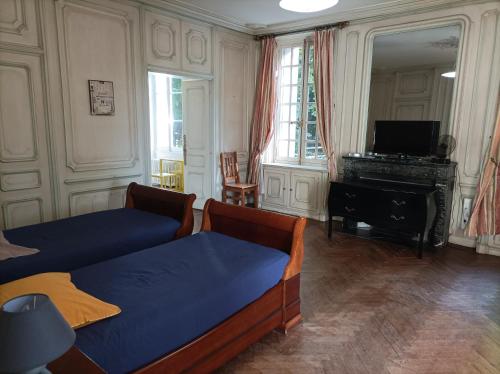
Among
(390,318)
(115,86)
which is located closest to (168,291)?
(390,318)

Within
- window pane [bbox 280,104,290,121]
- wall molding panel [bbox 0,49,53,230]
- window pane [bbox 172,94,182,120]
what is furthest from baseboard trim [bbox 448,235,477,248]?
window pane [bbox 172,94,182,120]

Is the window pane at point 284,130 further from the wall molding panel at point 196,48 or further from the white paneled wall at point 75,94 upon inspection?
the white paneled wall at point 75,94

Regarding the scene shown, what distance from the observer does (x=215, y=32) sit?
14.1 ft

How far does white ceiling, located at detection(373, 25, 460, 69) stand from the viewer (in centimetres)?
346

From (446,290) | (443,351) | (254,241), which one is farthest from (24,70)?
(446,290)

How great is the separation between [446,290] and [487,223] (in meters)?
1.06

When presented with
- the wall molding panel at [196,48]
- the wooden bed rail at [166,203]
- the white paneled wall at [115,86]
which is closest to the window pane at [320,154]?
Answer: the white paneled wall at [115,86]

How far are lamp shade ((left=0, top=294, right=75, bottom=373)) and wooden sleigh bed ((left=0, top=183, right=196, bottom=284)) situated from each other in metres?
1.24

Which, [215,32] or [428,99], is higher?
[215,32]

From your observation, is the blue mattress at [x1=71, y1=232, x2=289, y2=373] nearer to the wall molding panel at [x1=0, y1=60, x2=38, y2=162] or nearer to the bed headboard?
the bed headboard

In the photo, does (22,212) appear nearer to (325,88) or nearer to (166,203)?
(166,203)

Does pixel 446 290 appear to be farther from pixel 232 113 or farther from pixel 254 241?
pixel 232 113

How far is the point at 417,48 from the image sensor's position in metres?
3.64

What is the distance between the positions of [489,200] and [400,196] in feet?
2.58
